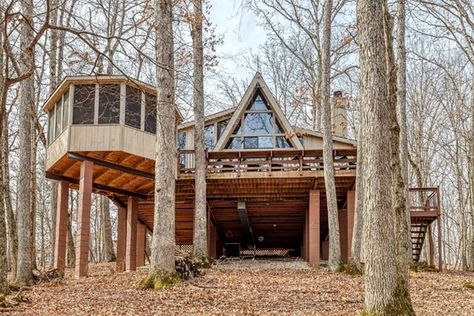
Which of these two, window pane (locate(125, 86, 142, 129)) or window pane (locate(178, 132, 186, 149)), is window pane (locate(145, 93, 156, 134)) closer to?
window pane (locate(125, 86, 142, 129))

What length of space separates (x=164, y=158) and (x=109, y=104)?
173 inches

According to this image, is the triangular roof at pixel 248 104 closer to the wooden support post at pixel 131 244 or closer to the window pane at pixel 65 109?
the wooden support post at pixel 131 244

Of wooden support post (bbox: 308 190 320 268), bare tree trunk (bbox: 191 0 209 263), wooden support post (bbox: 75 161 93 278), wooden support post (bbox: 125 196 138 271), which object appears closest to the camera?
wooden support post (bbox: 75 161 93 278)

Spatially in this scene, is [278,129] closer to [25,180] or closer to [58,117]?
[58,117]

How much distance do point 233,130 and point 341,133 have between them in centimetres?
562

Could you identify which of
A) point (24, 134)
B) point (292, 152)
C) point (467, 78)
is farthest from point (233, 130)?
point (467, 78)

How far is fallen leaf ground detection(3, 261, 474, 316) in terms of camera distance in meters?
8.27

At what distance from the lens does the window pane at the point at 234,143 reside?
20.4 m

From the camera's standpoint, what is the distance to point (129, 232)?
17328 mm

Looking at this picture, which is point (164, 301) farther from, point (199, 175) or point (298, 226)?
point (298, 226)

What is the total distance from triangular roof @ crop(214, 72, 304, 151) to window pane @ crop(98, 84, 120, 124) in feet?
19.7

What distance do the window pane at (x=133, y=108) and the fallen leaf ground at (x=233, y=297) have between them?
448cm

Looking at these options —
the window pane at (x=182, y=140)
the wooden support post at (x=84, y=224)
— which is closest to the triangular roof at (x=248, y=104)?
the window pane at (x=182, y=140)

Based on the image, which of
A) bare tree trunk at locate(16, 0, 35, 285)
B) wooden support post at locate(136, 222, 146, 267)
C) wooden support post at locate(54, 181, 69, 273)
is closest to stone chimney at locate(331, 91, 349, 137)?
wooden support post at locate(136, 222, 146, 267)
